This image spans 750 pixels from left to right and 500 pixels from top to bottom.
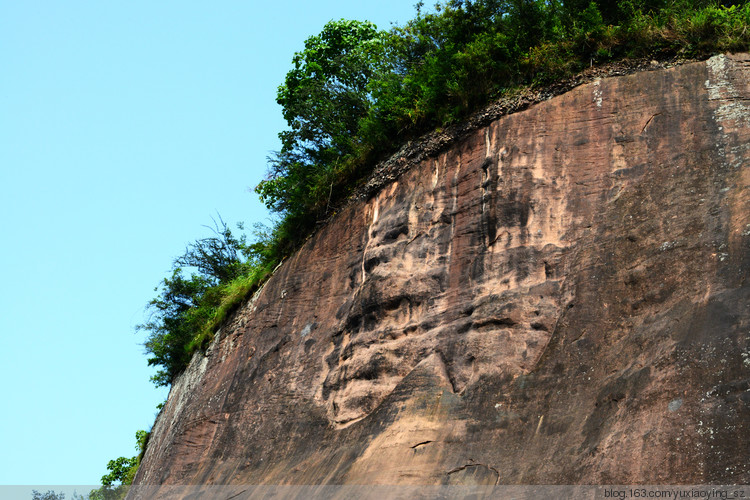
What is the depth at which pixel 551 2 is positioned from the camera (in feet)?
58.4

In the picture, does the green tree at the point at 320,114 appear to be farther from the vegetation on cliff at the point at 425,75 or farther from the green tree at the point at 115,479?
the green tree at the point at 115,479

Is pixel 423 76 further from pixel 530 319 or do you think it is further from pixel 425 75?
pixel 530 319

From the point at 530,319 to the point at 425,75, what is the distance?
22.9 feet

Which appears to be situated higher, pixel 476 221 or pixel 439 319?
pixel 476 221

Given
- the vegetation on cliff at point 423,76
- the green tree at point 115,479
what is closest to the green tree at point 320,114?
the vegetation on cliff at point 423,76

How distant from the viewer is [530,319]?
13.4 meters

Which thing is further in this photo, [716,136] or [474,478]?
[716,136]

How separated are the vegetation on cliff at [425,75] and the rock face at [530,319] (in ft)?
2.96

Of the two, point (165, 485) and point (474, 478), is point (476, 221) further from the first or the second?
point (165, 485)

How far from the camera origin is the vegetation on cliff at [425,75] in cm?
1606

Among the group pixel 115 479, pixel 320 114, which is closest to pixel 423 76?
pixel 320 114

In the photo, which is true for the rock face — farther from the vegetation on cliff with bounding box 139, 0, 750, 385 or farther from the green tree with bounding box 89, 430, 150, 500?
the green tree with bounding box 89, 430, 150, 500

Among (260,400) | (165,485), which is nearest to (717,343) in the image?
(260,400)

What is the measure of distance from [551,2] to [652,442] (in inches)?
409
